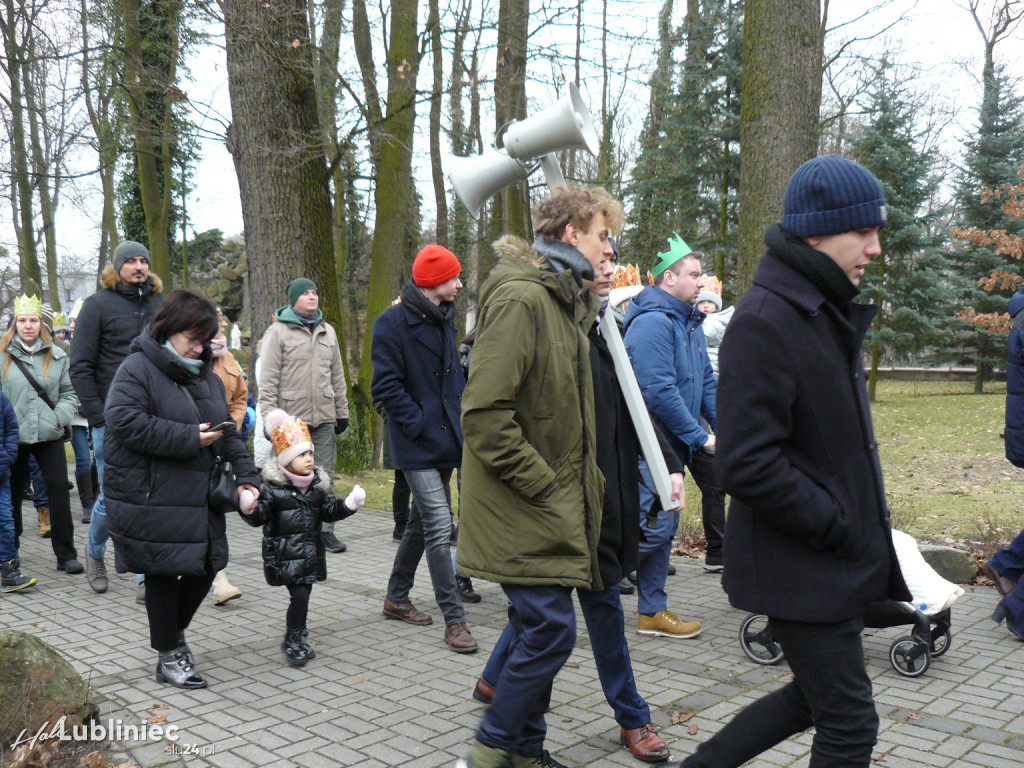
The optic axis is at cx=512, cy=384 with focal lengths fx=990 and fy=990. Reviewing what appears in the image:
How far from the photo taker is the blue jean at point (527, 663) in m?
3.41

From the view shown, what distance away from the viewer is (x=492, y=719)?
3.43m

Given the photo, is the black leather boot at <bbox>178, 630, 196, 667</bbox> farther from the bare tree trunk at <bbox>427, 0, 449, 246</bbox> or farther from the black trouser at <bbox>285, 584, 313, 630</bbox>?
the bare tree trunk at <bbox>427, 0, 449, 246</bbox>

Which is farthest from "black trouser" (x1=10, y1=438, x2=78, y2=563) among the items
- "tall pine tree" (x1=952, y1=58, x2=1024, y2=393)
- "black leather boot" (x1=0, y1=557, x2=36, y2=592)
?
"tall pine tree" (x1=952, y1=58, x2=1024, y2=393)

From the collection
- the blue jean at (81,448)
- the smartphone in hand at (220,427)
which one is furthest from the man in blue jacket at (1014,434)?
the blue jean at (81,448)

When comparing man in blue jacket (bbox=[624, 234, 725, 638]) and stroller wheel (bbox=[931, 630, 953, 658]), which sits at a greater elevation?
man in blue jacket (bbox=[624, 234, 725, 638])

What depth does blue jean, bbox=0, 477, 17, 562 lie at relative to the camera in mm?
7133

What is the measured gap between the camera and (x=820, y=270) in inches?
108

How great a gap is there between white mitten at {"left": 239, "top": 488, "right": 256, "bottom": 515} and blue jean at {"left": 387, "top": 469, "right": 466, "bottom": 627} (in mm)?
1074

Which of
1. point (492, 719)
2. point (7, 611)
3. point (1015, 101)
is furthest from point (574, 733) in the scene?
point (1015, 101)

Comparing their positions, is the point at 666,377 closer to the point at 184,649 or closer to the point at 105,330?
the point at 184,649

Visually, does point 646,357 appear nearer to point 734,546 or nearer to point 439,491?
point 439,491

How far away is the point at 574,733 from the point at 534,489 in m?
1.46

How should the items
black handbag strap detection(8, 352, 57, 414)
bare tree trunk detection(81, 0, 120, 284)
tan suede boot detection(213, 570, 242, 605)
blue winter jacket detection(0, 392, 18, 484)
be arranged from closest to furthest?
1. tan suede boot detection(213, 570, 242, 605)
2. blue winter jacket detection(0, 392, 18, 484)
3. black handbag strap detection(8, 352, 57, 414)
4. bare tree trunk detection(81, 0, 120, 284)

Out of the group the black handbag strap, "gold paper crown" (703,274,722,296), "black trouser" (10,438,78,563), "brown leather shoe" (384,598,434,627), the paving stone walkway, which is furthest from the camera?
"gold paper crown" (703,274,722,296)
